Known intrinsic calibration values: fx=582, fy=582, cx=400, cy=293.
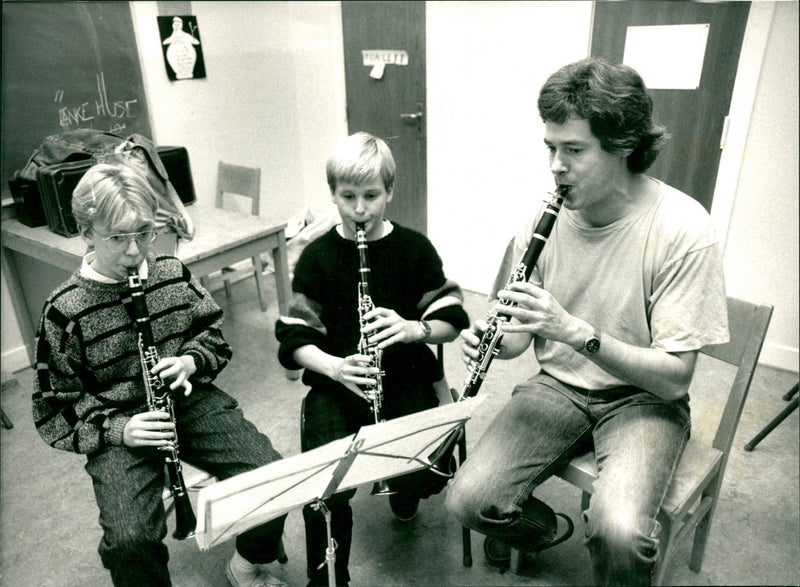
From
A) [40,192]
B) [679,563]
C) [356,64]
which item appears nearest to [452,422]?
[679,563]

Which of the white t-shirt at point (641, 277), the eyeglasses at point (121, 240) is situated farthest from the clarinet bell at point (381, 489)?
the eyeglasses at point (121, 240)

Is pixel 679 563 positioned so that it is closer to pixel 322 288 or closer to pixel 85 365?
pixel 322 288

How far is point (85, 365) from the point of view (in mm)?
1324

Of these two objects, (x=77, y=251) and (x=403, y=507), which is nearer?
(x=403, y=507)

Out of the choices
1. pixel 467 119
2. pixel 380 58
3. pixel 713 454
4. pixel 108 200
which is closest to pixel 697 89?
pixel 467 119

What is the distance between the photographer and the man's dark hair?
1.18 meters

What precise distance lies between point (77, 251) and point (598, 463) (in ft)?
5.97

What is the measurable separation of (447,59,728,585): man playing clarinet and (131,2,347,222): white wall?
199cm

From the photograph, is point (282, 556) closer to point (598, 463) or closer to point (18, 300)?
point (598, 463)

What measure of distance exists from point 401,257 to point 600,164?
0.53 meters

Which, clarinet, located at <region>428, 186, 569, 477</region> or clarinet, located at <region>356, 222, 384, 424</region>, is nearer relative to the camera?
clarinet, located at <region>428, 186, 569, 477</region>

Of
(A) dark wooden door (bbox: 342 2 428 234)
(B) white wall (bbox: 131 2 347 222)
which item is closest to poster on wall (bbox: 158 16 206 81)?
(B) white wall (bbox: 131 2 347 222)

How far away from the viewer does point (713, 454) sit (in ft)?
4.42

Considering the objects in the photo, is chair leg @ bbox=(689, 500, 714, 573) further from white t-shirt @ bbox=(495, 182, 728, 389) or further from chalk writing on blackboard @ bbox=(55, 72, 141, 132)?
chalk writing on blackboard @ bbox=(55, 72, 141, 132)
